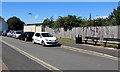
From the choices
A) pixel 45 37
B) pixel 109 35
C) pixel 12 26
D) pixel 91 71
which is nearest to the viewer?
pixel 91 71

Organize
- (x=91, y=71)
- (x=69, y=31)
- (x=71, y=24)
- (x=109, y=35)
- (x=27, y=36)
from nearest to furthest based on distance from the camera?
(x=91, y=71) → (x=109, y=35) → (x=27, y=36) → (x=69, y=31) → (x=71, y=24)

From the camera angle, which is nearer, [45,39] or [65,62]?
[65,62]

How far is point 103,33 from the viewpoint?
147 feet

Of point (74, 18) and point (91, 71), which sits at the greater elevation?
point (74, 18)

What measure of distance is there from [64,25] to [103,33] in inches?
974

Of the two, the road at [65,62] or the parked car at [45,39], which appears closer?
the road at [65,62]

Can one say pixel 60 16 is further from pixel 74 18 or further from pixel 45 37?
pixel 45 37

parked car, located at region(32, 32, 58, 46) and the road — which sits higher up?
parked car, located at region(32, 32, 58, 46)

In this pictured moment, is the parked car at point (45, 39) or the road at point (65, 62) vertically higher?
the parked car at point (45, 39)

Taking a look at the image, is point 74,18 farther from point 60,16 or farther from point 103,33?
point 103,33

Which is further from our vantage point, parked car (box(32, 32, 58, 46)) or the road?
parked car (box(32, 32, 58, 46))

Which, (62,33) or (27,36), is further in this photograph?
(62,33)

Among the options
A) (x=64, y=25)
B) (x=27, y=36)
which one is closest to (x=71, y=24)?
(x=64, y=25)

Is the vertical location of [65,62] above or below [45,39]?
below
